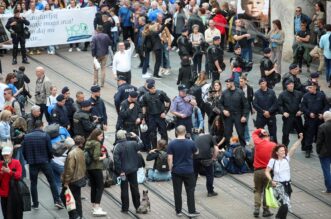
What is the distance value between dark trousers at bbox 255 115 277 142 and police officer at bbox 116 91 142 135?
112 inches

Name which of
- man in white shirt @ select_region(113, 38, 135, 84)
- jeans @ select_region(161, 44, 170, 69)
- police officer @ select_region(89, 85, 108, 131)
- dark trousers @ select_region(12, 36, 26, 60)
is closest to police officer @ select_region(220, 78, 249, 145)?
police officer @ select_region(89, 85, 108, 131)

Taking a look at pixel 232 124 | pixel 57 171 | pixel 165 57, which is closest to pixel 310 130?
pixel 232 124

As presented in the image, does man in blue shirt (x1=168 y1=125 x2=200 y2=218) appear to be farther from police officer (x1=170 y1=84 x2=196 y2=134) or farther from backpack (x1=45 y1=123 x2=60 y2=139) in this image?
police officer (x1=170 y1=84 x2=196 y2=134)

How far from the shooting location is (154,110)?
83.8ft

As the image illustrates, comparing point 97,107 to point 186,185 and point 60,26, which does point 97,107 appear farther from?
point 60,26

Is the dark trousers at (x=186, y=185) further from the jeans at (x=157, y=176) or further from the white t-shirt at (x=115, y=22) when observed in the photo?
the white t-shirt at (x=115, y=22)

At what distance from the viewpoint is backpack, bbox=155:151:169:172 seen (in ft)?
78.2

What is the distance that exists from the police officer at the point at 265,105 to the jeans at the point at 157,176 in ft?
10.1

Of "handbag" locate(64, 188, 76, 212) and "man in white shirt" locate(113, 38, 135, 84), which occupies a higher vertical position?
"man in white shirt" locate(113, 38, 135, 84)

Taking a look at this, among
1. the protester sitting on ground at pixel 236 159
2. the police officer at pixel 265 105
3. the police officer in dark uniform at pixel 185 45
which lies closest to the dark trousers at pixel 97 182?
the protester sitting on ground at pixel 236 159

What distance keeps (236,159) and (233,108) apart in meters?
1.59

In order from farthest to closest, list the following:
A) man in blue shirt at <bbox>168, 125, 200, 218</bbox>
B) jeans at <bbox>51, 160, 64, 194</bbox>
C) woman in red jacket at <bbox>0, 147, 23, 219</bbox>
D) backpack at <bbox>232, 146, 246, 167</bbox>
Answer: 1. backpack at <bbox>232, 146, 246, 167</bbox>
2. jeans at <bbox>51, 160, 64, 194</bbox>
3. man in blue shirt at <bbox>168, 125, 200, 218</bbox>
4. woman in red jacket at <bbox>0, 147, 23, 219</bbox>

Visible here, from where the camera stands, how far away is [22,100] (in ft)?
90.4

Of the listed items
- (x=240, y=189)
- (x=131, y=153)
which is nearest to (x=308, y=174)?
(x=240, y=189)
